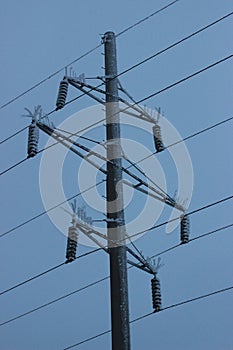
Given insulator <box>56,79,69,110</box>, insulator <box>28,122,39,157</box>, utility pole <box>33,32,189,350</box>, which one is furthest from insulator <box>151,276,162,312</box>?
insulator <box>56,79,69,110</box>

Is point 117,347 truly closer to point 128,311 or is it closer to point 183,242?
point 128,311

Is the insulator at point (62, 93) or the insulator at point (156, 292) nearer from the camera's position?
the insulator at point (156, 292)

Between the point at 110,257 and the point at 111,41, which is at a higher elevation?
the point at 111,41

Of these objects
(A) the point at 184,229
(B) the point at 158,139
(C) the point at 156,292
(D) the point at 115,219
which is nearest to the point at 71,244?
(D) the point at 115,219

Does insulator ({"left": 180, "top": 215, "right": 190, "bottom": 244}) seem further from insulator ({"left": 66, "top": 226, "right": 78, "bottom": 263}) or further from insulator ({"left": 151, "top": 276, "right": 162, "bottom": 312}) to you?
insulator ({"left": 66, "top": 226, "right": 78, "bottom": 263})

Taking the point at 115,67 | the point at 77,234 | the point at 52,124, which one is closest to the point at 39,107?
the point at 52,124

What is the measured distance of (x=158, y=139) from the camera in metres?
10.0

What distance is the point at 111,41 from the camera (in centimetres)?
1025

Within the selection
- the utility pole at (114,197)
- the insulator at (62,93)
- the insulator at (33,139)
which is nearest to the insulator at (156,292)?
the utility pole at (114,197)

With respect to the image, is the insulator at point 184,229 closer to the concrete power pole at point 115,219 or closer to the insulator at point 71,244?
the concrete power pole at point 115,219

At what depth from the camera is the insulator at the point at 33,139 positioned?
9352 millimetres

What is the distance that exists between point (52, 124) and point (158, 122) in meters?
1.76

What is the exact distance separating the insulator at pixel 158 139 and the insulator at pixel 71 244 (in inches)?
74.9

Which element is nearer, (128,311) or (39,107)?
(128,311)
